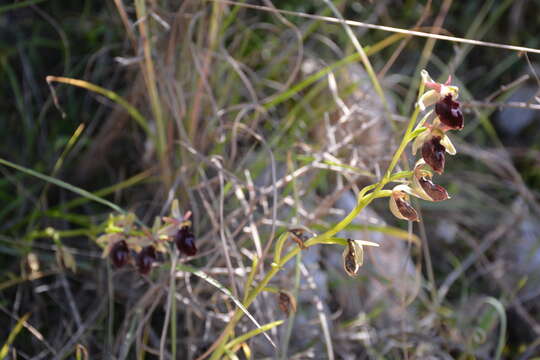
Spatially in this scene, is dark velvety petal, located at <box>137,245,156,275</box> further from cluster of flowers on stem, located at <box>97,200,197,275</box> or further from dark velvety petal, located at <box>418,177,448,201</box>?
dark velvety petal, located at <box>418,177,448,201</box>

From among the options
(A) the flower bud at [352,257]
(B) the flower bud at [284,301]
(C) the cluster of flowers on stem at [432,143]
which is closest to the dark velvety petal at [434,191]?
(C) the cluster of flowers on stem at [432,143]

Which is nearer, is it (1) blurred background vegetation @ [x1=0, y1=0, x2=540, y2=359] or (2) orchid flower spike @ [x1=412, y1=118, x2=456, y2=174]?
(2) orchid flower spike @ [x1=412, y1=118, x2=456, y2=174]

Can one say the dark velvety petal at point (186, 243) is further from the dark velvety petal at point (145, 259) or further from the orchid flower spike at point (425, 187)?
the orchid flower spike at point (425, 187)

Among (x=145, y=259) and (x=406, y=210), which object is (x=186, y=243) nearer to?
(x=145, y=259)

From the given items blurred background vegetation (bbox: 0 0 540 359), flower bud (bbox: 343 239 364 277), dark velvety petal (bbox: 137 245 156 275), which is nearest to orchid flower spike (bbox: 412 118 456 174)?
flower bud (bbox: 343 239 364 277)

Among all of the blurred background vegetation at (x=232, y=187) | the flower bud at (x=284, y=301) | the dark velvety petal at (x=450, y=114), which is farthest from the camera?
the blurred background vegetation at (x=232, y=187)

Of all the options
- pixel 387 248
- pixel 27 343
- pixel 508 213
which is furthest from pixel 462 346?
pixel 27 343

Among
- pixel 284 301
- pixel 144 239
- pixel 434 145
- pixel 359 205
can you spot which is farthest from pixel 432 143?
pixel 144 239
